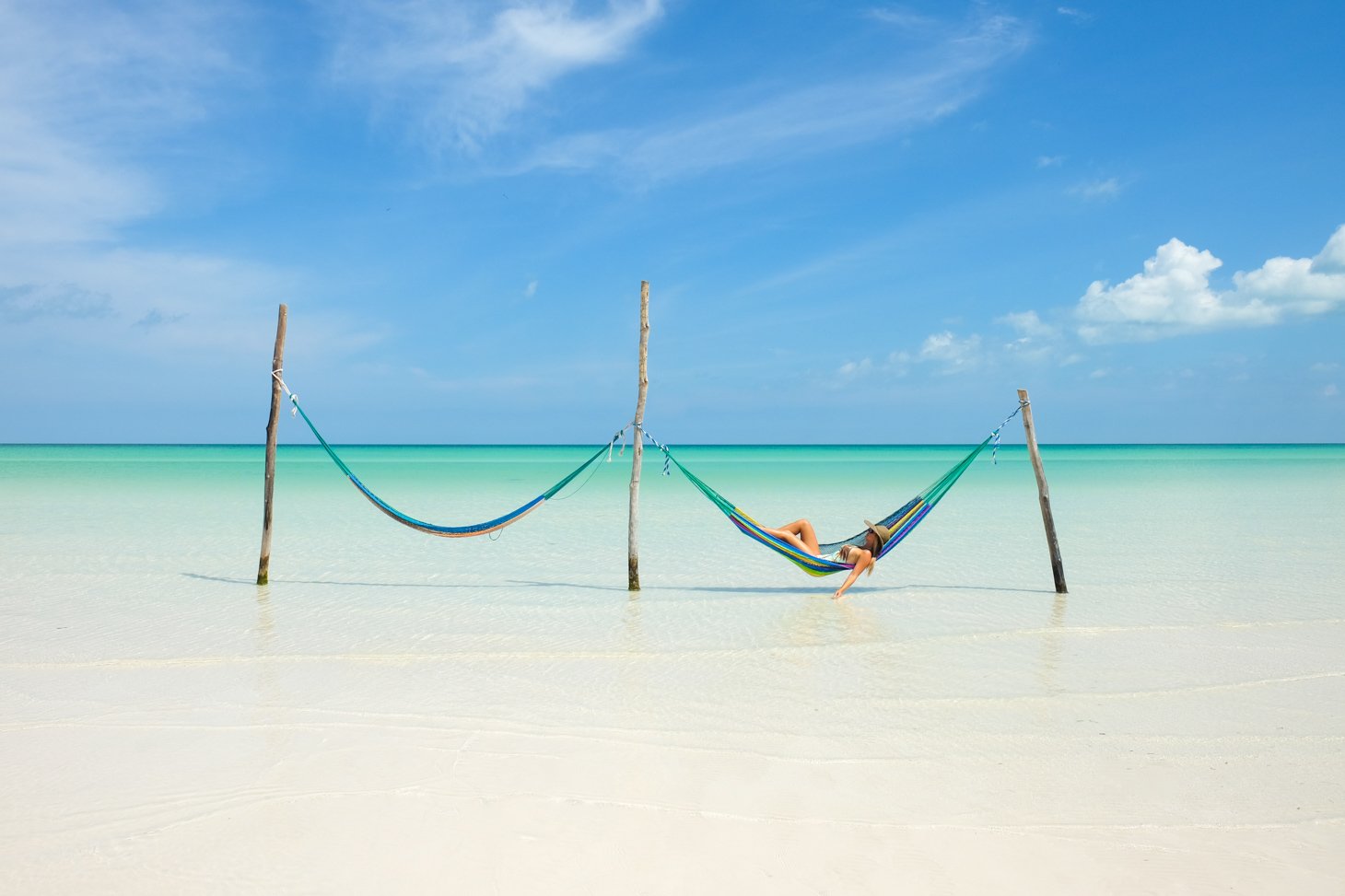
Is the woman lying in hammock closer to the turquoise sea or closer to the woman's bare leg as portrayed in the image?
the woman's bare leg

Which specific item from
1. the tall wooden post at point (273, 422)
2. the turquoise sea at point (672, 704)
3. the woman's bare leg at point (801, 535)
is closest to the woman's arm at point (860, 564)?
the turquoise sea at point (672, 704)

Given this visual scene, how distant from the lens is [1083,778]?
10.5ft

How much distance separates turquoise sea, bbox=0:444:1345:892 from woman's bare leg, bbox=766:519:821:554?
16.5 inches

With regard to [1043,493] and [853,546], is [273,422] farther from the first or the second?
[1043,493]

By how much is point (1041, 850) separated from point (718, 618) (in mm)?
3322

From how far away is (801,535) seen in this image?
6797mm

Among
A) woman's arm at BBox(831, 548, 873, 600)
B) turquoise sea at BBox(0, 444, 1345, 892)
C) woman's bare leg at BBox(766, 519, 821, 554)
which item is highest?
woman's bare leg at BBox(766, 519, 821, 554)

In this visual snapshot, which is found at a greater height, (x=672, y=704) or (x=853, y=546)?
(x=853, y=546)

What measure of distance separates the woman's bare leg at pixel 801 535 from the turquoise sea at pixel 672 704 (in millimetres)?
418

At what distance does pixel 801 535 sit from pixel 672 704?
2.96 meters

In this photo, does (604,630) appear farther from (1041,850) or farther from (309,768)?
(1041,850)

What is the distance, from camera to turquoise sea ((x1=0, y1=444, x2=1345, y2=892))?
2795mm

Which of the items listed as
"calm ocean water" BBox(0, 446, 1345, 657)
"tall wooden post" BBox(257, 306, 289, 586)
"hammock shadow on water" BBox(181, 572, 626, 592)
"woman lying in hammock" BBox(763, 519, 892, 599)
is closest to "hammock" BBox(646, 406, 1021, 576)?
"woman lying in hammock" BBox(763, 519, 892, 599)

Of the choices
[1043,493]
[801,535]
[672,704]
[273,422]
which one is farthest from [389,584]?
[1043,493]
